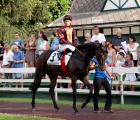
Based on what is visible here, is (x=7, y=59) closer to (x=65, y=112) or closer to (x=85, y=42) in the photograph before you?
(x=85, y=42)

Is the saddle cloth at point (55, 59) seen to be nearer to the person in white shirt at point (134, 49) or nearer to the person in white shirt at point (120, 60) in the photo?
the person in white shirt at point (120, 60)

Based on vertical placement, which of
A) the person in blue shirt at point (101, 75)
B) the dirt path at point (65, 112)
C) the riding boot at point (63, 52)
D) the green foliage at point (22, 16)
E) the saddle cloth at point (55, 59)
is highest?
the green foliage at point (22, 16)

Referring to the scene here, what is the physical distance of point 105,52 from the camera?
43.9 feet

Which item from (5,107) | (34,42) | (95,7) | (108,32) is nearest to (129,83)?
(5,107)

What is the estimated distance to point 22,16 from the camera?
134 ft

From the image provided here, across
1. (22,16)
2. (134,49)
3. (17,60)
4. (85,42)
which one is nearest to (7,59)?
(17,60)

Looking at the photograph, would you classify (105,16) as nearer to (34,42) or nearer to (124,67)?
(34,42)

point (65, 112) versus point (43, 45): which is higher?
point (43, 45)

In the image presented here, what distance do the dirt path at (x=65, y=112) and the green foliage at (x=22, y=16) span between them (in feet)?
74.4

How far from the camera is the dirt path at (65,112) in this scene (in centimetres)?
1253

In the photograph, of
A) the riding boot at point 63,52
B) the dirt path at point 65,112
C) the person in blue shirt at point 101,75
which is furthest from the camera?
the riding boot at point 63,52

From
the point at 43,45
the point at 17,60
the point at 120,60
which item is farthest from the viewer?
the point at 17,60

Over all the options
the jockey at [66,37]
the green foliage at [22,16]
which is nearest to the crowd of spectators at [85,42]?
the jockey at [66,37]

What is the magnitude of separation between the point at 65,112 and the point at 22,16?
91.0ft
